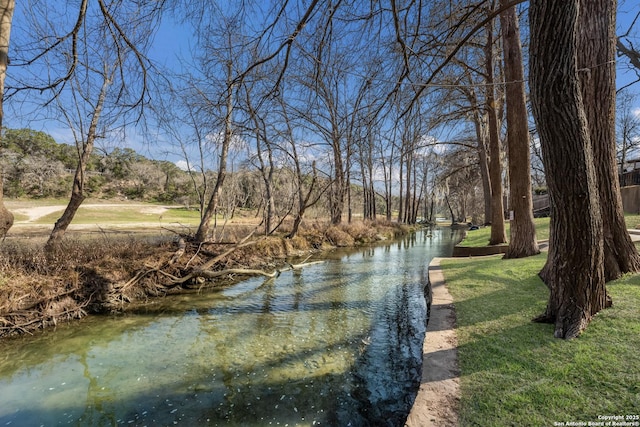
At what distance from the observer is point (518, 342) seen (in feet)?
9.89

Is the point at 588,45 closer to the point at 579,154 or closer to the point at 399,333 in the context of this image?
the point at 579,154

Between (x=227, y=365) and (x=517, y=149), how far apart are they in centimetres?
838

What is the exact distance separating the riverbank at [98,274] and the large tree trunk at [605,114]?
778 centimetres

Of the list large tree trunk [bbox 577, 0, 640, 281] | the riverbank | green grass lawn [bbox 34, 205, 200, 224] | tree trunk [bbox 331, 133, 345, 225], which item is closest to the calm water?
the riverbank

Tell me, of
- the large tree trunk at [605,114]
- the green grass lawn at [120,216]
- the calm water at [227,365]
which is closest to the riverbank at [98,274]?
the calm water at [227,365]

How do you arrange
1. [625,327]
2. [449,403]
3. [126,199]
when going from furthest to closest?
[126,199] → [625,327] → [449,403]

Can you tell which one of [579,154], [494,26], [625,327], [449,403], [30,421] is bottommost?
[30,421]

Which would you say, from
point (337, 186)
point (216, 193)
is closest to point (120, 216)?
point (337, 186)

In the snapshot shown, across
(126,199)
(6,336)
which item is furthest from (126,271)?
(126,199)

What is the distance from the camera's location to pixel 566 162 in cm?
291

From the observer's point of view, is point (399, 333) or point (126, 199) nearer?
point (399, 333)

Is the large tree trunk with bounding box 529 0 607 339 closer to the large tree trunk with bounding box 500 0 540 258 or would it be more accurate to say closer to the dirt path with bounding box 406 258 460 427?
the dirt path with bounding box 406 258 460 427

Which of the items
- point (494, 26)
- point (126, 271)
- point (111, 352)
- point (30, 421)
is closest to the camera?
point (30, 421)

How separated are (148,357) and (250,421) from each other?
2373 millimetres
